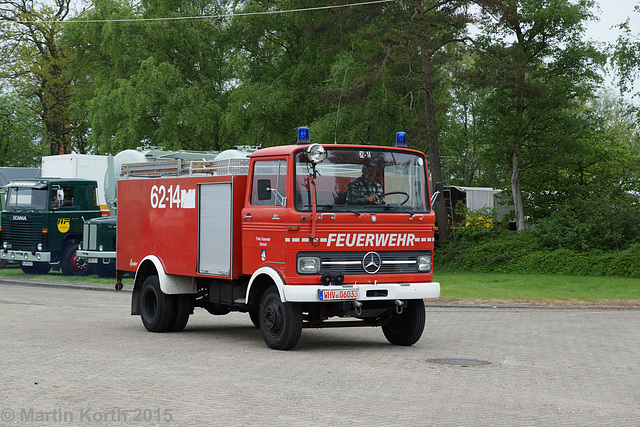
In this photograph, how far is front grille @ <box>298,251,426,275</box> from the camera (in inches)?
456

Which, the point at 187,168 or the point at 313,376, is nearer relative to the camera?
the point at 313,376

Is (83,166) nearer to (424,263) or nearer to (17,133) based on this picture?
(424,263)

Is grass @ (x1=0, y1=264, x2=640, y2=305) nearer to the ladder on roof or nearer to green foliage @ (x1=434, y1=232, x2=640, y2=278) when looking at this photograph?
green foliage @ (x1=434, y1=232, x2=640, y2=278)

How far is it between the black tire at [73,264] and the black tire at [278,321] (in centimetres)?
1649

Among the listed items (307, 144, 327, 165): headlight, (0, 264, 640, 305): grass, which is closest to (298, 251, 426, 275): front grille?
(307, 144, 327, 165): headlight

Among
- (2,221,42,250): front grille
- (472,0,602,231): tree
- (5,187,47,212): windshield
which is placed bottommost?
(2,221,42,250): front grille

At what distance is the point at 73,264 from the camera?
89.4ft

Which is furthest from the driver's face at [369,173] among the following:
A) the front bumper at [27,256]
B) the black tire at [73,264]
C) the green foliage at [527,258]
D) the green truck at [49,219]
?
the green foliage at [527,258]

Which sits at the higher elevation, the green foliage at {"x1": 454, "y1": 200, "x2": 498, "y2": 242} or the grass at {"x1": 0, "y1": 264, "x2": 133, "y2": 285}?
the green foliage at {"x1": 454, "y1": 200, "x2": 498, "y2": 242}

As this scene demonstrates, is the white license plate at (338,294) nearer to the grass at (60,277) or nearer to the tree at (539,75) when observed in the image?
the grass at (60,277)

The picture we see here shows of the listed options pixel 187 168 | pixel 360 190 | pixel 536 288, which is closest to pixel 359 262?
pixel 360 190

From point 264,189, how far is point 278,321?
5.87 feet

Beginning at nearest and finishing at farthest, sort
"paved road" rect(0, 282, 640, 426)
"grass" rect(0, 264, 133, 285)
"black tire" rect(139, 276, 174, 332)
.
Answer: "paved road" rect(0, 282, 640, 426), "black tire" rect(139, 276, 174, 332), "grass" rect(0, 264, 133, 285)

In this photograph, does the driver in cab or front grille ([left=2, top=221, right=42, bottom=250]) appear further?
front grille ([left=2, top=221, right=42, bottom=250])
